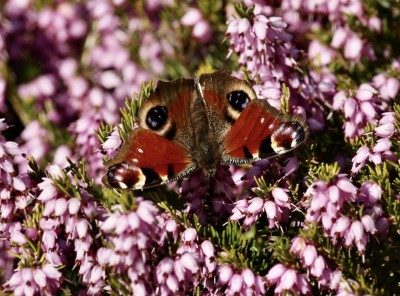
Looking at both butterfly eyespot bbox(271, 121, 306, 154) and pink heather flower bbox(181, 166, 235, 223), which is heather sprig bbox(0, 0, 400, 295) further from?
butterfly eyespot bbox(271, 121, 306, 154)

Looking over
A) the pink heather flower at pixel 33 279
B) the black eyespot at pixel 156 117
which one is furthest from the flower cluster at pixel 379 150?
the pink heather flower at pixel 33 279

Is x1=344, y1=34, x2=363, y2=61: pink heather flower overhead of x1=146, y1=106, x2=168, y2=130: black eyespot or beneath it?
beneath

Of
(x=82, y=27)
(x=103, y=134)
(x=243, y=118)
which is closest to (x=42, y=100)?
(x=82, y=27)

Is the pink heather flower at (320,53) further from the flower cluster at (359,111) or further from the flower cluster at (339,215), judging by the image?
the flower cluster at (339,215)

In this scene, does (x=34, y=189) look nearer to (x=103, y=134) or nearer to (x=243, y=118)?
(x=103, y=134)

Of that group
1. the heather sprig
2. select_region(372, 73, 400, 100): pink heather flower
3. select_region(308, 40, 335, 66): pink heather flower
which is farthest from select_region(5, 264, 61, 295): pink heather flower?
select_region(308, 40, 335, 66): pink heather flower

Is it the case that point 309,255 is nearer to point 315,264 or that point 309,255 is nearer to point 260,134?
point 315,264

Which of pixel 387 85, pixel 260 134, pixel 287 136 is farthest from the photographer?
pixel 387 85

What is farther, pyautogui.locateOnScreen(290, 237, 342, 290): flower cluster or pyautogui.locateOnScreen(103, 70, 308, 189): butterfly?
pyautogui.locateOnScreen(103, 70, 308, 189): butterfly

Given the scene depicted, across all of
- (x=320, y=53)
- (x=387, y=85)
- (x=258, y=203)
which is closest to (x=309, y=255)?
(x=258, y=203)
